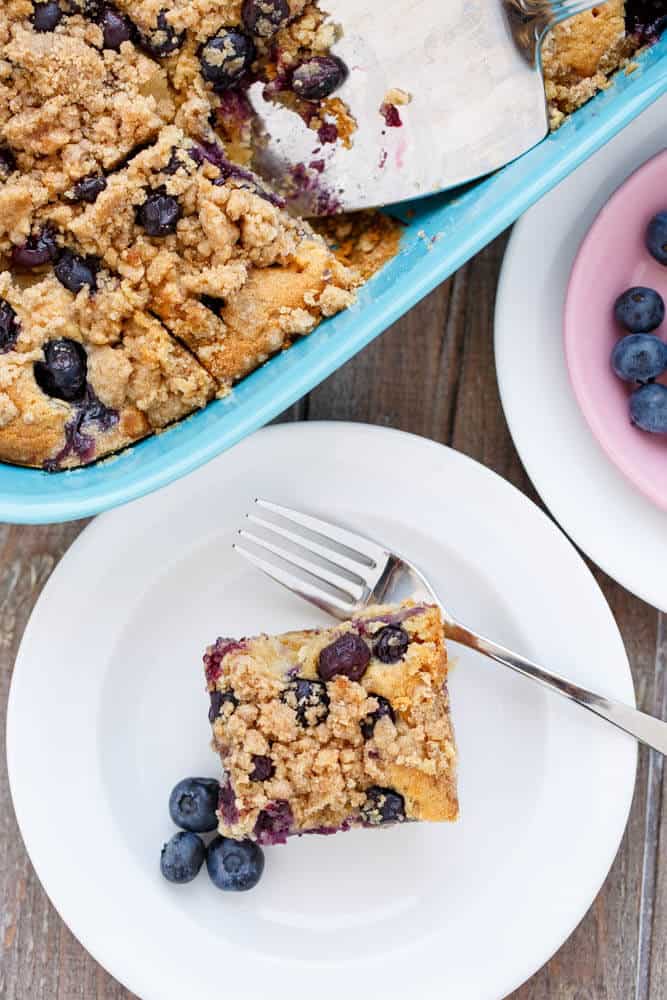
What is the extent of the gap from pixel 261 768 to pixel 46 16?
121cm

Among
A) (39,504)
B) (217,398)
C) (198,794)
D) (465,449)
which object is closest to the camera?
(39,504)

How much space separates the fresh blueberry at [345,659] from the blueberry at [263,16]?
38.3 inches

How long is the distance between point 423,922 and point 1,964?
0.82 meters

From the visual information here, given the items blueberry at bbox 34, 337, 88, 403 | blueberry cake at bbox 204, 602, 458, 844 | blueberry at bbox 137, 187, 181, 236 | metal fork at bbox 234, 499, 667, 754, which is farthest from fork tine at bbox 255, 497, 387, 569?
blueberry at bbox 137, 187, 181, 236

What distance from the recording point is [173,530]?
1983 mm

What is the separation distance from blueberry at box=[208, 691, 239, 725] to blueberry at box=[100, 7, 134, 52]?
1.03 m

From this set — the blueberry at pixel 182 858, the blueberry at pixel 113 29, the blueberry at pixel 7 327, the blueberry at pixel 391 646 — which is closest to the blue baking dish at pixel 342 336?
the blueberry at pixel 7 327

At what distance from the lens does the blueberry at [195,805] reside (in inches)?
75.5

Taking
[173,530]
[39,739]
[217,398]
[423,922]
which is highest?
[217,398]

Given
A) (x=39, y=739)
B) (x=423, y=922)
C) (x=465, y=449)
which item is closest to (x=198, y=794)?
(x=39, y=739)

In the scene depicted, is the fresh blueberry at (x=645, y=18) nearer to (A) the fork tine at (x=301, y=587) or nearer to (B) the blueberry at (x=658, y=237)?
(B) the blueberry at (x=658, y=237)

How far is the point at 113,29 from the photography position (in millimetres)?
1607

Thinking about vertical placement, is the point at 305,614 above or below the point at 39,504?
below

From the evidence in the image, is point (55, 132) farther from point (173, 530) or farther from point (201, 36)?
point (173, 530)
